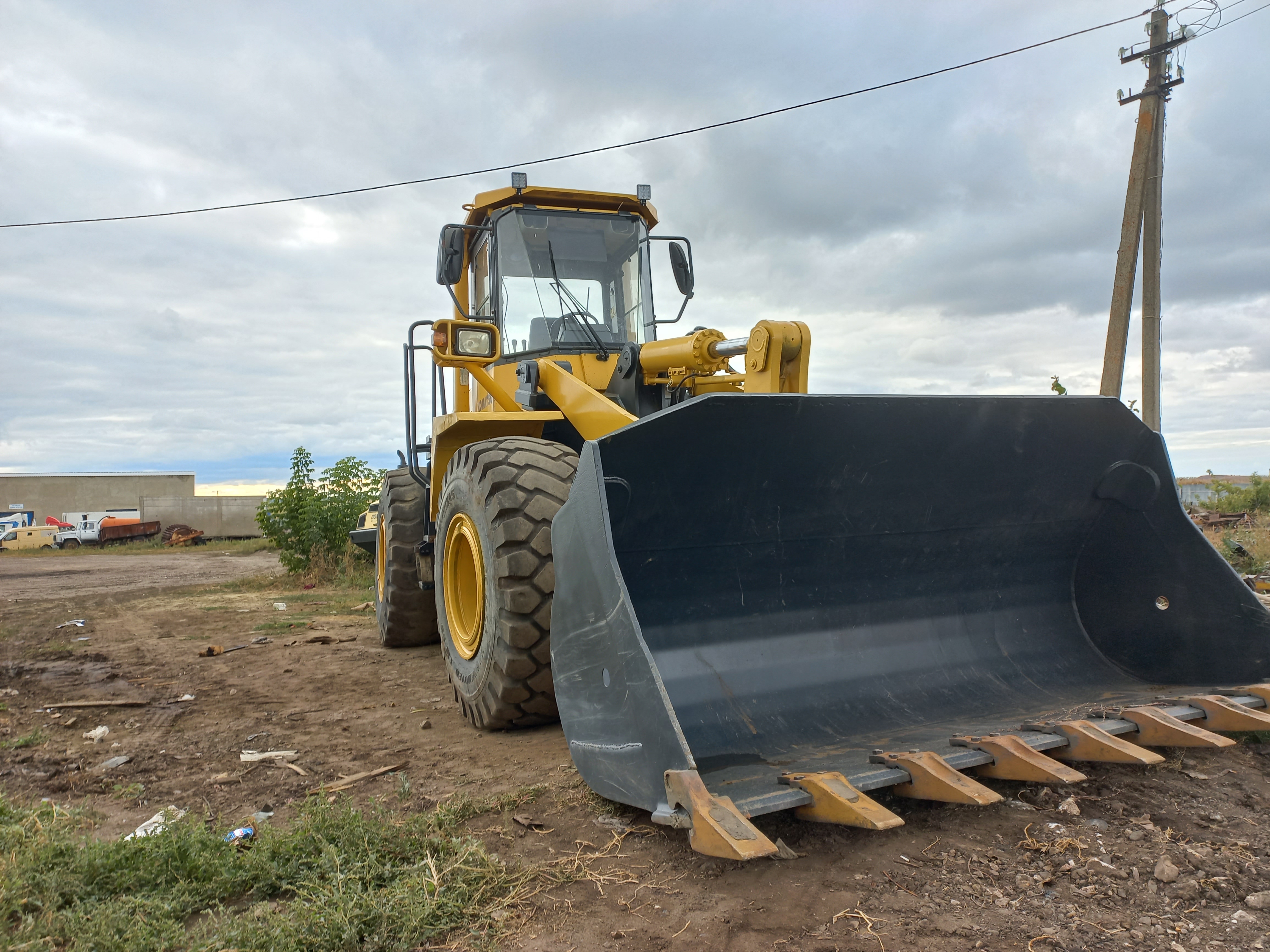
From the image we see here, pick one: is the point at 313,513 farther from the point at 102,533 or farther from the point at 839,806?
the point at 102,533

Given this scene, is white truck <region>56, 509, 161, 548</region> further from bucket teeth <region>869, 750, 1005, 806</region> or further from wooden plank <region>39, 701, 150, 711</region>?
bucket teeth <region>869, 750, 1005, 806</region>

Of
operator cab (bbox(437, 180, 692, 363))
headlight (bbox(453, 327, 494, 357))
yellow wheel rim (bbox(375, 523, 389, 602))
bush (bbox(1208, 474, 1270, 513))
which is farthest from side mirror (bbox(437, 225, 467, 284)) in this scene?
bush (bbox(1208, 474, 1270, 513))

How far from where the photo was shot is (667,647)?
3.27 metres

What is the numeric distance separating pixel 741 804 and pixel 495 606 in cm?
168

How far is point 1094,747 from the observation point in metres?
2.57

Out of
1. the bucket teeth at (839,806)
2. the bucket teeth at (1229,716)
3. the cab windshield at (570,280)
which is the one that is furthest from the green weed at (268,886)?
the cab windshield at (570,280)

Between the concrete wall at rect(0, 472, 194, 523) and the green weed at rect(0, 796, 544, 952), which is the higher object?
the concrete wall at rect(0, 472, 194, 523)

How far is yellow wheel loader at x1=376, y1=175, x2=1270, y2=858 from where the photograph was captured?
2.71 metres

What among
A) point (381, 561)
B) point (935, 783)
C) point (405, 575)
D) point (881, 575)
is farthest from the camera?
point (381, 561)

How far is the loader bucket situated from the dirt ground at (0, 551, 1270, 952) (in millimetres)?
280

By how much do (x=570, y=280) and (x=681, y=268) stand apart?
2.42 feet

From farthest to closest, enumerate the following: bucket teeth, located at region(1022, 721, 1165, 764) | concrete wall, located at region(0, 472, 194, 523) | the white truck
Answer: concrete wall, located at region(0, 472, 194, 523) < the white truck < bucket teeth, located at region(1022, 721, 1165, 764)

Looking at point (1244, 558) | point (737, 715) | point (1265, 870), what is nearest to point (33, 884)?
point (737, 715)

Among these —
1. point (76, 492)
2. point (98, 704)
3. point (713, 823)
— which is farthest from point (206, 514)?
point (713, 823)
